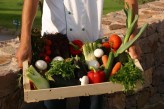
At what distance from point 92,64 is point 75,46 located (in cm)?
19

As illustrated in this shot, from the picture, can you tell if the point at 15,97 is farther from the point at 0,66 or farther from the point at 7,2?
the point at 7,2

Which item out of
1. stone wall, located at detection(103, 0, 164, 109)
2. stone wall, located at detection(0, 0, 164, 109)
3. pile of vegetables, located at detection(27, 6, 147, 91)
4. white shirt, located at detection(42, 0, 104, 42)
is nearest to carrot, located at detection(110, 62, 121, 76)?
pile of vegetables, located at detection(27, 6, 147, 91)

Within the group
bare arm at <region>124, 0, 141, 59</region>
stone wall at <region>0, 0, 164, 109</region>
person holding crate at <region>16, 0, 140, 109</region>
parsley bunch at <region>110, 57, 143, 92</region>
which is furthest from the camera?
stone wall at <region>0, 0, 164, 109</region>

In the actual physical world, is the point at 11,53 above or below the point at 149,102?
above

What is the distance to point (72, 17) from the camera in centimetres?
297

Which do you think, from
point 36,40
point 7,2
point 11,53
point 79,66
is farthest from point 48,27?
point 7,2

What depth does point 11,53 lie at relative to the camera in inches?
151

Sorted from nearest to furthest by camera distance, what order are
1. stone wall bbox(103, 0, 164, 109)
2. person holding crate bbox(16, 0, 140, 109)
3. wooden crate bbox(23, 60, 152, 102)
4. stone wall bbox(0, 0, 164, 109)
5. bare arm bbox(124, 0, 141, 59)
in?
wooden crate bbox(23, 60, 152, 102) < person holding crate bbox(16, 0, 140, 109) < bare arm bbox(124, 0, 141, 59) < stone wall bbox(0, 0, 164, 109) < stone wall bbox(103, 0, 164, 109)

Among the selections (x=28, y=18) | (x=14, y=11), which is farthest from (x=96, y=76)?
(x=14, y=11)

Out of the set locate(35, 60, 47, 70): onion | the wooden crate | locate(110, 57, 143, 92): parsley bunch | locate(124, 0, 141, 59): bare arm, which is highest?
locate(124, 0, 141, 59): bare arm

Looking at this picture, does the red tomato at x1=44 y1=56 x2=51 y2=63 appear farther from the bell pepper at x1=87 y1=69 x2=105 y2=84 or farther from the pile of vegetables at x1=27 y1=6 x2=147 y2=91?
the bell pepper at x1=87 y1=69 x2=105 y2=84

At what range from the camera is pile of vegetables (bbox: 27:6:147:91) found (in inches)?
108

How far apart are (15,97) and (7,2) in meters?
14.9

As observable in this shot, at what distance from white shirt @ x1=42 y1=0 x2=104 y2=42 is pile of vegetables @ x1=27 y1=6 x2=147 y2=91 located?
83 millimetres
